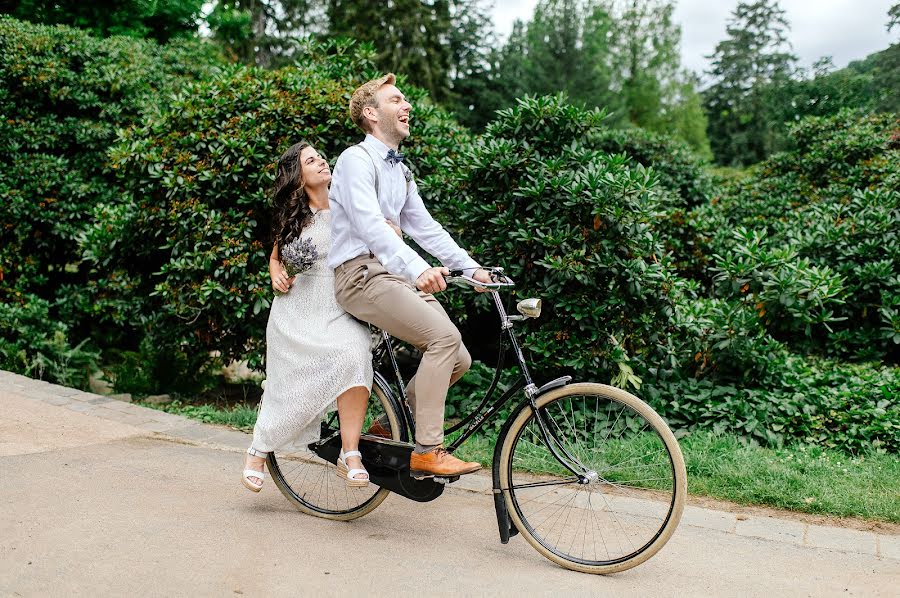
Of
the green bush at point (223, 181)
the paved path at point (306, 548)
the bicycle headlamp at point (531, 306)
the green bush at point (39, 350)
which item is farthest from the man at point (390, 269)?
the green bush at point (39, 350)

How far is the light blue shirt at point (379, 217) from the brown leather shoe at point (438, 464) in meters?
0.78

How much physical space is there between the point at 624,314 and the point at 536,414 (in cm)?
228

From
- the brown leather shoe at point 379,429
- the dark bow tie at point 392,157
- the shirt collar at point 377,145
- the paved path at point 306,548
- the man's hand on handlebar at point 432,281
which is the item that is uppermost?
the shirt collar at point 377,145

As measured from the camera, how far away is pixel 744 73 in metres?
50.8

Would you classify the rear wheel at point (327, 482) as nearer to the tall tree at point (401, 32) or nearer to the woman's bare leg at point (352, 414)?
the woman's bare leg at point (352, 414)

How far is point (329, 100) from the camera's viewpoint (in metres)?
6.04

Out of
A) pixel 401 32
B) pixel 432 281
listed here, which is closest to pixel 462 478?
pixel 432 281

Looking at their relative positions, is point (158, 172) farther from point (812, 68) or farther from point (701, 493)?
point (812, 68)

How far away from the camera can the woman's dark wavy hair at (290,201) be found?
3900 millimetres

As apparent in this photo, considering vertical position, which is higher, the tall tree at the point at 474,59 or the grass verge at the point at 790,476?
the tall tree at the point at 474,59

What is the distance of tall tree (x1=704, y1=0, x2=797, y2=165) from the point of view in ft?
155

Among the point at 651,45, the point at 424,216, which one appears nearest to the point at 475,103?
the point at 651,45

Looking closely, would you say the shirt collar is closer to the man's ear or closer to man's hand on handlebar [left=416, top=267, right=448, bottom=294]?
the man's ear

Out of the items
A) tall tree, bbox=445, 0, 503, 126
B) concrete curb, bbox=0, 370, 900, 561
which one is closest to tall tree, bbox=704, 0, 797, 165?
tall tree, bbox=445, 0, 503, 126
